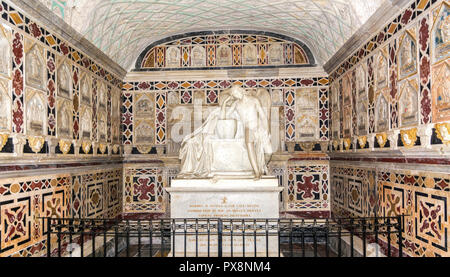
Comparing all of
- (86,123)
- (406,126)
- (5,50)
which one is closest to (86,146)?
(86,123)

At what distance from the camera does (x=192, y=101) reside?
8.62m

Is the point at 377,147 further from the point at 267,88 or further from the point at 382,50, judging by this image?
the point at 267,88

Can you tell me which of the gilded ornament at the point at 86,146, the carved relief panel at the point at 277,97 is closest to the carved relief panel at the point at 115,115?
the gilded ornament at the point at 86,146

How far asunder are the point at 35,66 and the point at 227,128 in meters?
3.13

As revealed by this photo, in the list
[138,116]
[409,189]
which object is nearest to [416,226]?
[409,189]

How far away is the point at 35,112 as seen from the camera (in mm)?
4734

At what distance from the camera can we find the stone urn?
6.30 m

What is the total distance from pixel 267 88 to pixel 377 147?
373 cm

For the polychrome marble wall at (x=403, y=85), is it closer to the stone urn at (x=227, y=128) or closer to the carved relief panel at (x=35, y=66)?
the stone urn at (x=227, y=128)

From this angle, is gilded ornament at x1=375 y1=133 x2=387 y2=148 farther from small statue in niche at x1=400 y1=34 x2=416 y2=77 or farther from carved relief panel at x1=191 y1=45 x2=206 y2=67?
carved relief panel at x1=191 y1=45 x2=206 y2=67

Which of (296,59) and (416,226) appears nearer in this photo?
(416,226)

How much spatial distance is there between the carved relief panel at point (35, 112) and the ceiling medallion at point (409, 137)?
15.6 ft

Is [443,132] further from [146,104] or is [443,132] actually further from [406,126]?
[146,104]

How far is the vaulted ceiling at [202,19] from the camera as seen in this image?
5.68 meters
